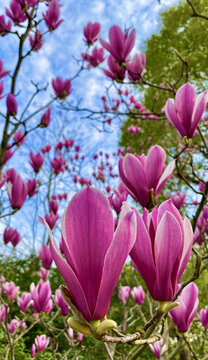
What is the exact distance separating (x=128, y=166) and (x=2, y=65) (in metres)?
1.75

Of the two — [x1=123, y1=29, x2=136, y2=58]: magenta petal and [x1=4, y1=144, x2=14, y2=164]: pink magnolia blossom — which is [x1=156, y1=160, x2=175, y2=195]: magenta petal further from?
[x1=4, y1=144, x2=14, y2=164]: pink magnolia blossom

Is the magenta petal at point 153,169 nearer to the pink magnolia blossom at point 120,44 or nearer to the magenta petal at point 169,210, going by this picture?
the magenta petal at point 169,210

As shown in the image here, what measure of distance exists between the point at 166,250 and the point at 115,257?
0.10 meters

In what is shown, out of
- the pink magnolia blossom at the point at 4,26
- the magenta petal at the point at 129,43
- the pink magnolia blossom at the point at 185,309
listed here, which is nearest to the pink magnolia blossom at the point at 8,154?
the pink magnolia blossom at the point at 4,26

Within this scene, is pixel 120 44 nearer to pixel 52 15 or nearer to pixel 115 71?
pixel 115 71

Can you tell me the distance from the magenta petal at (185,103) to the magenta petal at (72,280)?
743 mm

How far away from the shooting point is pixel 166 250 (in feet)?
1.52

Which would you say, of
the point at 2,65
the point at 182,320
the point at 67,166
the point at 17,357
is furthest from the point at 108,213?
the point at 67,166

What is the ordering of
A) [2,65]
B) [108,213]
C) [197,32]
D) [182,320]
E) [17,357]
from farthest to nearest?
[197,32] < [17,357] < [2,65] < [182,320] < [108,213]

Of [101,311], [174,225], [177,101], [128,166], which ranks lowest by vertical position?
[101,311]

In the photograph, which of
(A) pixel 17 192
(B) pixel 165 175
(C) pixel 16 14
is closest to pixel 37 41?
(C) pixel 16 14

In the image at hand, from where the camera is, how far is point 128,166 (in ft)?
2.73

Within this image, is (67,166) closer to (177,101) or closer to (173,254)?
(177,101)

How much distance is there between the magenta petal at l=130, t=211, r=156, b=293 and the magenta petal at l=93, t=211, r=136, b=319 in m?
0.06
